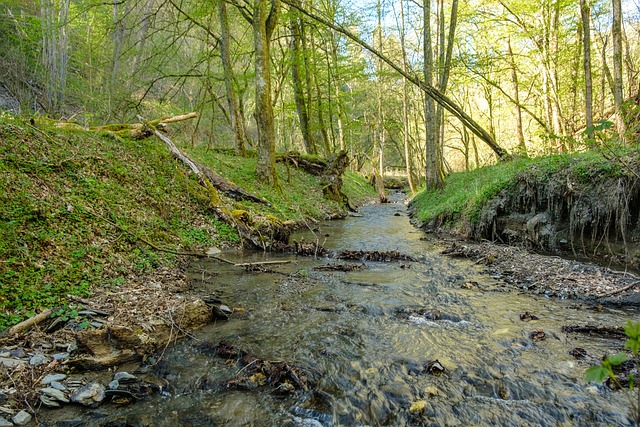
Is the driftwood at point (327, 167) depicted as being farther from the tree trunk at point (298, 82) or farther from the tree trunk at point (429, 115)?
the tree trunk at point (429, 115)

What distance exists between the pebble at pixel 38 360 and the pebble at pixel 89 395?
0.53 metres

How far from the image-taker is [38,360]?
3.02 m

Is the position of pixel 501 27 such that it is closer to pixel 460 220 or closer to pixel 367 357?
pixel 460 220

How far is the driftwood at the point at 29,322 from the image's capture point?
327 cm

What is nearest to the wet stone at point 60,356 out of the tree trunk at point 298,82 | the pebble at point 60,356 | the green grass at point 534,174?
the pebble at point 60,356

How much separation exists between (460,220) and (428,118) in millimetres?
6357

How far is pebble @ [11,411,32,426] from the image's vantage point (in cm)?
243

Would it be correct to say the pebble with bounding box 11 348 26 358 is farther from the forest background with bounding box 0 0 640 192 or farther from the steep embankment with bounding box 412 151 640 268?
the forest background with bounding box 0 0 640 192

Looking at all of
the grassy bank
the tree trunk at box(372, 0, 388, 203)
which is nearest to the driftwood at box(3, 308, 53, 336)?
the grassy bank

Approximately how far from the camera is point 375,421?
2.66m

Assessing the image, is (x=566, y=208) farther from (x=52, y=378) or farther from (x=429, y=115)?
(x=429, y=115)

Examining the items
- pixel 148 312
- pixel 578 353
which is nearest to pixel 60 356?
pixel 148 312

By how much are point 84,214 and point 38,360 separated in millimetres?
3167

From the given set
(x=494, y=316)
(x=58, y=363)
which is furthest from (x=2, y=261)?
(x=494, y=316)
